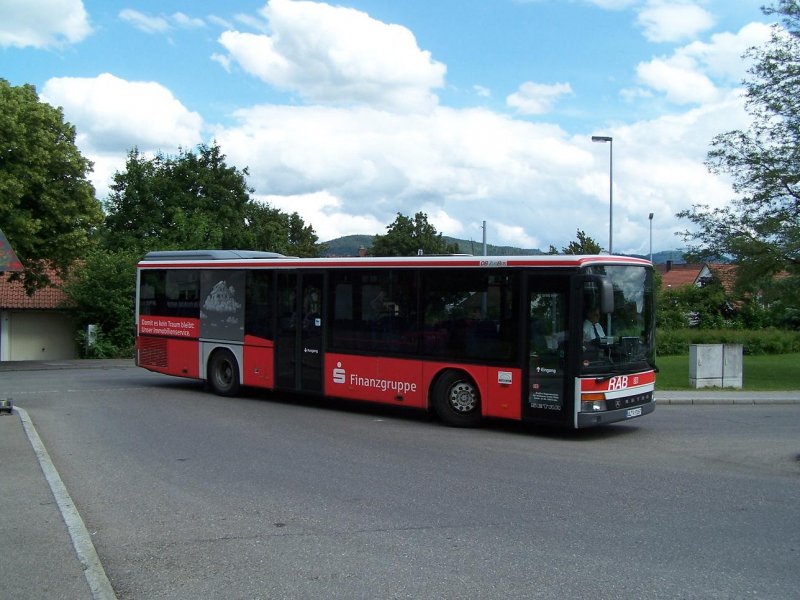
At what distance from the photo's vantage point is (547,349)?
444 inches

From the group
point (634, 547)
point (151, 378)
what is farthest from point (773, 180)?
point (634, 547)

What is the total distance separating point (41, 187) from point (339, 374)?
17.6 m

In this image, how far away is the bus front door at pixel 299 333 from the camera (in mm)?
14375

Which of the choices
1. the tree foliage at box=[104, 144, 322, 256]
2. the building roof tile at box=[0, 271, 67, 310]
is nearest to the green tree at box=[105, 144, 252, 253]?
the tree foliage at box=[104, 144, 322, 256]

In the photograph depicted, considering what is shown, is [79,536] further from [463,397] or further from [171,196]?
[171,196]

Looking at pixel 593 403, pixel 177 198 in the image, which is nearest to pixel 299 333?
pixel 593 403

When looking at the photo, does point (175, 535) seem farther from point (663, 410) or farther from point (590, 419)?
point (663, 410)

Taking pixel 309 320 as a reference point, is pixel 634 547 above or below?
below

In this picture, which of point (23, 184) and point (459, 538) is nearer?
point (459, 538)

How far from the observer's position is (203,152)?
165 ft

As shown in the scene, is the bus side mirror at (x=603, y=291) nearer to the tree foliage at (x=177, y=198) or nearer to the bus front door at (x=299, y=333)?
the bus front door at (x=299, y=333)

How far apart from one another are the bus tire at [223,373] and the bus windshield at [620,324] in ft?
26.2

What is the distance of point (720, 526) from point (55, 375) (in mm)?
21252

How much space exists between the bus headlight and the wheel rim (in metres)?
1.86
